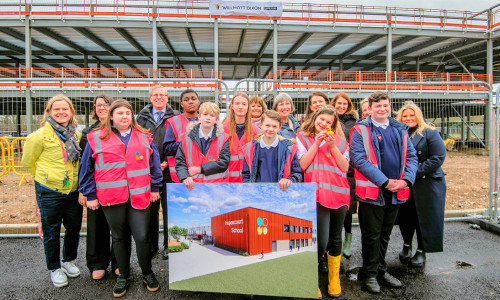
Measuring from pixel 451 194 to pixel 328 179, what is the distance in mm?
6786

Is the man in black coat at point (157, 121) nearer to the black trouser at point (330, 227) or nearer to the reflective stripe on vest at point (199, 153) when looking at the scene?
the reflective stripe on vest at point (199, 153)

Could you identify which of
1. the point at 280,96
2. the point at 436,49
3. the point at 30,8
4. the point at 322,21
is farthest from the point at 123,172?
the point at 436,49

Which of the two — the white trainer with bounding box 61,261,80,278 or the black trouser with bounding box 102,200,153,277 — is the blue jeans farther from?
the black trouser with bounding box 102,200,153,277

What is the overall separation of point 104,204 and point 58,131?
1109 mm

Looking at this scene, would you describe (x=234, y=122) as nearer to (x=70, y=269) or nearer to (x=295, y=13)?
(x=70, y=269)

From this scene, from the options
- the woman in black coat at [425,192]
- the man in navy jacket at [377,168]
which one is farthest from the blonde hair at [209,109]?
the woman in black coat at [425,192]

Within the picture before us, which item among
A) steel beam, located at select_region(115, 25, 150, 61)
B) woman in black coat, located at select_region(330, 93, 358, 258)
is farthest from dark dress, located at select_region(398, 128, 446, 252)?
steel beam, located at select_region(115, 25, 150, 61)

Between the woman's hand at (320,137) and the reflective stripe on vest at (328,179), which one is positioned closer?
the woman's hand at (320,137)

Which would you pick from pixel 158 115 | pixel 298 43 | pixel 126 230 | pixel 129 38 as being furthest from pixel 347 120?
pixel 129 38

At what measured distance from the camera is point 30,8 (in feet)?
57.0

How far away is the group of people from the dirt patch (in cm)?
272

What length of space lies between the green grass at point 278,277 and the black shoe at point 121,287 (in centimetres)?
108

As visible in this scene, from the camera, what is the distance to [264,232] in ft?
8.63

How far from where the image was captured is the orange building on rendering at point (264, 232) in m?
2.60
